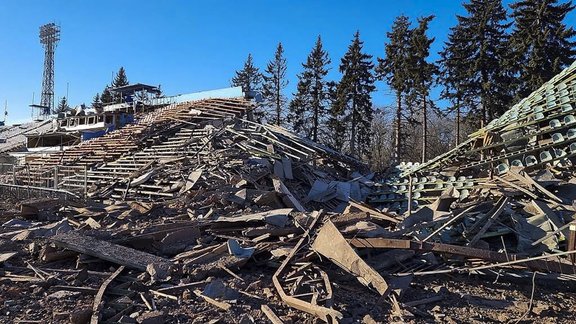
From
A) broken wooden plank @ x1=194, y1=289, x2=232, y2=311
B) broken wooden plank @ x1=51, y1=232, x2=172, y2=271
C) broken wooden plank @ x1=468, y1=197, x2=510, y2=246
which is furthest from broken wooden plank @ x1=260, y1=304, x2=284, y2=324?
broken wooden plank @ x1=468, y1=197, x2=510, y2=246

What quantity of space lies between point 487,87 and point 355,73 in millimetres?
11100

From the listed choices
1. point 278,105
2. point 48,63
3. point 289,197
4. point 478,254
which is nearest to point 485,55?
point 278,105

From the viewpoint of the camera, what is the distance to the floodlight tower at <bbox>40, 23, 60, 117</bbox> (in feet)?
188

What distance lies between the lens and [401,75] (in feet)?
100

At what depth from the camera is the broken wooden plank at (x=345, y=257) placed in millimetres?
4988

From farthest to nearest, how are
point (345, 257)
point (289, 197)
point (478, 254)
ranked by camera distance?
1. point (289, 197)
2. point (478, 254)
3. point (345, 257)

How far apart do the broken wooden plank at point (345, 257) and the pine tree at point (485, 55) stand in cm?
2442

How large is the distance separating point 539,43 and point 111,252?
27.6 m

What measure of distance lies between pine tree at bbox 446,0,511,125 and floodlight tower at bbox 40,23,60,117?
167ft

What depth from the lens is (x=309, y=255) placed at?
5605 mm

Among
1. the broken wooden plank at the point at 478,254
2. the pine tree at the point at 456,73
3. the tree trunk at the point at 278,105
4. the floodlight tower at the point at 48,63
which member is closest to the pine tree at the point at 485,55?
the pine tree at the point at 456,73

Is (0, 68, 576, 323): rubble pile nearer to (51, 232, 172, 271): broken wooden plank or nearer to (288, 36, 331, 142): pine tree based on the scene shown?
(51, 232, 172, 271): broken wooden plank

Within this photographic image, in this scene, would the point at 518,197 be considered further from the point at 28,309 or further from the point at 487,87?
the point at 487,87

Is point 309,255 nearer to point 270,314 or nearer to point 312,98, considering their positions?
point 270,314
